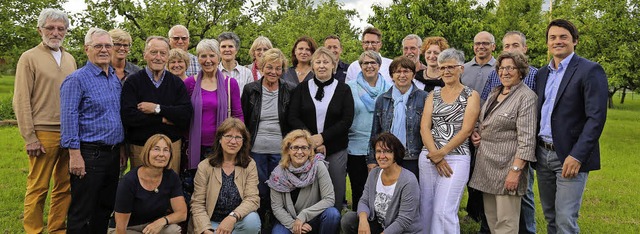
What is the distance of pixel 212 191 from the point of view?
5.22 metres

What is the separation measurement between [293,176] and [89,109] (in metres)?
2.17

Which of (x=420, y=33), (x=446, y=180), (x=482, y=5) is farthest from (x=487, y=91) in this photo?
(x=482, y=5)

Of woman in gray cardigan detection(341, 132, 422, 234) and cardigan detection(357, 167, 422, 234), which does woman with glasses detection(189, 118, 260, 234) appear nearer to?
woman in gray cardigan detection(341, 132, 422, 234)

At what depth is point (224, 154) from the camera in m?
5.32

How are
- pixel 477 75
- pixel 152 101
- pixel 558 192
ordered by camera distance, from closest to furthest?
pixel 558 192, pixel 152 101, pixel 477 75

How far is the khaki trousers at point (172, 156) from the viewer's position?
5234 mm

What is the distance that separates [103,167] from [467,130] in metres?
3.69

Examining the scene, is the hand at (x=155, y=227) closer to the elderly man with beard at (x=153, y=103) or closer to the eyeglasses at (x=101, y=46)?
the elderly man with beard at (x=153, y=103)

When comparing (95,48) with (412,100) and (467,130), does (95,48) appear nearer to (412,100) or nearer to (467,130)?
(412,100)

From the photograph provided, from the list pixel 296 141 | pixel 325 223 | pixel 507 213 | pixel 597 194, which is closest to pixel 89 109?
pixel 296 141

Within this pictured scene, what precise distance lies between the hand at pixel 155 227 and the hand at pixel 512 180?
3387 mm

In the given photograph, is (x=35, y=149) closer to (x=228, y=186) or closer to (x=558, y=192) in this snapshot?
(x=228, y=186)

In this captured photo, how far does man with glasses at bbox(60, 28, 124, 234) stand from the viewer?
4887 millimetres

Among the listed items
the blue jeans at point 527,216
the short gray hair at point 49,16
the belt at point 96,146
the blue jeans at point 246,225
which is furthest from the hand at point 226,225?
the blue jeans at point 527,216
